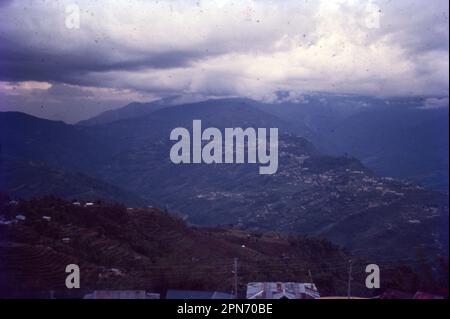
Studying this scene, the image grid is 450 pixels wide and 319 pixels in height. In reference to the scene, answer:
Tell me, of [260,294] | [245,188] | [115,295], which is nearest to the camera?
[115,295]

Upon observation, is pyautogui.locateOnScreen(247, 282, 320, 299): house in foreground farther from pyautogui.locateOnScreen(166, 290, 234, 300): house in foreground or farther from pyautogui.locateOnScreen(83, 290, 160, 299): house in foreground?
pyautogui.locateOnScreen(83, 290, 160, 299): house in foreground

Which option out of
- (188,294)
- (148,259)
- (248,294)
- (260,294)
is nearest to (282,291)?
(260,294)

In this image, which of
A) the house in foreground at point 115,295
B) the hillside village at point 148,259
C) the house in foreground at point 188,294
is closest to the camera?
the house in foreground at point 115,295

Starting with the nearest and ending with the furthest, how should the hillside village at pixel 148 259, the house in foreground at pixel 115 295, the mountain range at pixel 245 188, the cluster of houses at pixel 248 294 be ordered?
the house in foreground at pixel 115 295 < the cluster of houses at pixel 248 294 < the hillside village at pixel 148 259 < the mountain range at pixel 245 188

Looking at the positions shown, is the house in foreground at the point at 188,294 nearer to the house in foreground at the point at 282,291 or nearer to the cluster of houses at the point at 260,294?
the cluster of houses at the point at 260,294

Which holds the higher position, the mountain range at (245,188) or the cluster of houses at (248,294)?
the mountain range at (245,188)

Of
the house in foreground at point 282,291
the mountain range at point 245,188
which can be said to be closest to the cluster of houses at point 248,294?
the house in foreground at point 282,291

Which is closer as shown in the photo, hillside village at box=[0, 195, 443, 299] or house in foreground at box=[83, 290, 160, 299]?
house in foreground at box=[83, 290, 160, 299]

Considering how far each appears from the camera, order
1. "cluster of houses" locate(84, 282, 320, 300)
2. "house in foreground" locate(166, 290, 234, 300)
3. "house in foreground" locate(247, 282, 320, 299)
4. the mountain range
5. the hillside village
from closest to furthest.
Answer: "cluster of houses" locate(84, 282, 320, 300) → "house in foreground" locate(247, 282, 320, 299) → "house in foreground" locate(166, 290, 234, 300) → the hillside village → the mountain range

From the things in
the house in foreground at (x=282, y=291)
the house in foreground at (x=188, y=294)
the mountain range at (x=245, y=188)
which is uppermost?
the mountain range at (x=245, y=188)

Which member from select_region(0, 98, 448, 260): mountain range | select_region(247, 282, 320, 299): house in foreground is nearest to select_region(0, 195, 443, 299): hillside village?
select_region(247, 282, 320, 299): house in foreground

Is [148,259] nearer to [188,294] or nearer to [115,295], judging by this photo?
[188,294]
